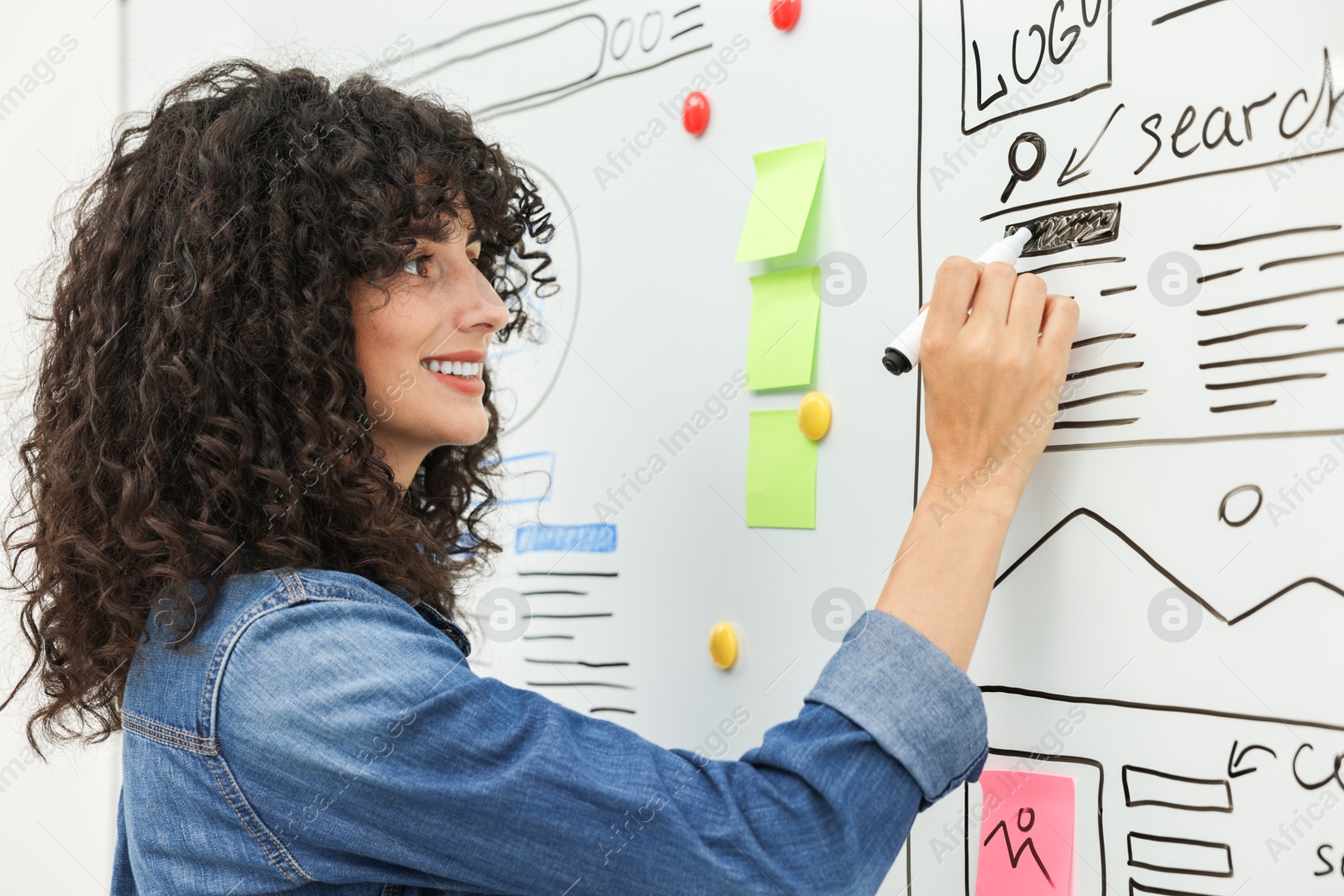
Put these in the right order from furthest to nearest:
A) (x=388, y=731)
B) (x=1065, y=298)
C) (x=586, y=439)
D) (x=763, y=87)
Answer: (x=586, y=439), (x=763, y=87), (x=1065, y=298), (x=388, y=731)

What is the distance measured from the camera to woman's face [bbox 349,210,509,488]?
71 centimetres

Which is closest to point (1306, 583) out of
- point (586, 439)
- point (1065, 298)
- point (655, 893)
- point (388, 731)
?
point (1065, 298)

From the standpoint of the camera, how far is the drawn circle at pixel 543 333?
99 cm

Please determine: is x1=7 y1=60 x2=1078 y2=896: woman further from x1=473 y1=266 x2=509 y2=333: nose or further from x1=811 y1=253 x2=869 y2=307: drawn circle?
x1=811 y1=253 x2=869 y2=307: drawn circle

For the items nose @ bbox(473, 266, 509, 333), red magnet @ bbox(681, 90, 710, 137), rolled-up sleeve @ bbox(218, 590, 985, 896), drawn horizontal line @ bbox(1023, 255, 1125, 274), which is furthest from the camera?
red magnet @ bbox(681, 90, 710, 137)

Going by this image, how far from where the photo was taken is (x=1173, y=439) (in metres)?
0.60

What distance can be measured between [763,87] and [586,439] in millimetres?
351

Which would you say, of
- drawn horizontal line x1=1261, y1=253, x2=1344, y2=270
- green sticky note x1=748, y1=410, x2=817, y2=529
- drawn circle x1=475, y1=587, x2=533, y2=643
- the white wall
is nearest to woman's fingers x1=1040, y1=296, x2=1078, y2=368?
drawn horizontal line x1=1261, y1=253, x2=1344, y2=270

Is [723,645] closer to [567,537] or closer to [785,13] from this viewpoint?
[567,537]

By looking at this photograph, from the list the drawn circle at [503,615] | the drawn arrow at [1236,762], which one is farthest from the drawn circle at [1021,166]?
the drawn circle at [503,615]

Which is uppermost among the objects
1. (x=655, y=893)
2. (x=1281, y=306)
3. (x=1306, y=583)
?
(x=1281, y=306)

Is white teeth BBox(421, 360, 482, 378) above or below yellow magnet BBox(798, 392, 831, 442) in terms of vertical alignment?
above

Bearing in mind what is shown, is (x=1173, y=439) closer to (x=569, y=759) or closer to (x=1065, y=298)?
(x=1065, y=298)

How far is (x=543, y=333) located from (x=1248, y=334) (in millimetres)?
635
